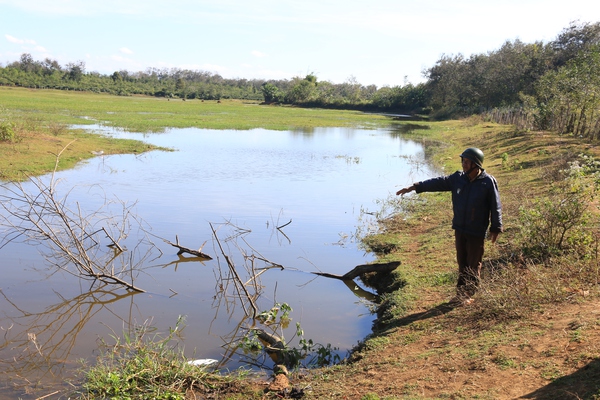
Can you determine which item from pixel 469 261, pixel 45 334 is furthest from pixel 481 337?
pixel 45 334

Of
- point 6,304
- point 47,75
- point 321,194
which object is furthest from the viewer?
point 47,75

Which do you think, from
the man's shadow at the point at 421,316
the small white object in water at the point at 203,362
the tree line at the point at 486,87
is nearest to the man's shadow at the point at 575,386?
the man's shadow at the point at 421,316

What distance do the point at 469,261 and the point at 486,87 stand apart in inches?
1886

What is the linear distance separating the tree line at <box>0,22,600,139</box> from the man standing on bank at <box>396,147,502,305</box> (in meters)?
16.1

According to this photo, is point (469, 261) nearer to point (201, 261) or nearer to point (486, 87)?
point (201, 261)

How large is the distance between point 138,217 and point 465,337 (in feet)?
29.0

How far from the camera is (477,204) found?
5758 mm

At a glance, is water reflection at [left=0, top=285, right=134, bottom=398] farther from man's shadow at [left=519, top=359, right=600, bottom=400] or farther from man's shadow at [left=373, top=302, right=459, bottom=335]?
man's shadow at [left=519, top=359, right=600, bottom=400]

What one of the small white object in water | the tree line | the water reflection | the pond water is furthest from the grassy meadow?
the tree line

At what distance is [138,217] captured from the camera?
1224 centimetres

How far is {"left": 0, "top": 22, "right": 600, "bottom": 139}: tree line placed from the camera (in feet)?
73.4

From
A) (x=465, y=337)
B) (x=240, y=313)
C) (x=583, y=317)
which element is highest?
(x=583, y=317)

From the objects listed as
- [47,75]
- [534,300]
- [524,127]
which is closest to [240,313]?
[534,300]

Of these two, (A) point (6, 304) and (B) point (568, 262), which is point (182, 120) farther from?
(B) point (568, 262)
